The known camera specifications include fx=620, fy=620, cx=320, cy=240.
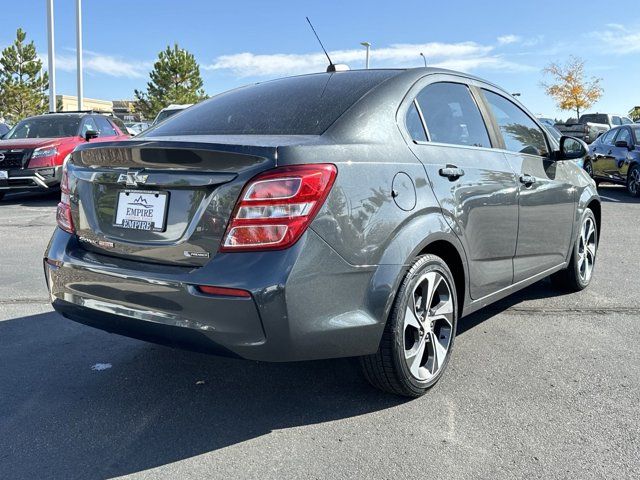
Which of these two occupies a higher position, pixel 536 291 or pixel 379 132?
pixel 379 132

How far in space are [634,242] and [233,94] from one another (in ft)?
19.8

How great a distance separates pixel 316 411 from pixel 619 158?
12.2 meters

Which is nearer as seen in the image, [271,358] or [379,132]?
[271,358]

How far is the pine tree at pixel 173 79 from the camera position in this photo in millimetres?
52031

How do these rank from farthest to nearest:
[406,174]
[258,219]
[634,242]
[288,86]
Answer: [634,242] < [288,86] < [406,174] < [258,219]

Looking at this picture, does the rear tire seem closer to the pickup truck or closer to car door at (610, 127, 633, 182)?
car door at (610, 127, 633, 182)

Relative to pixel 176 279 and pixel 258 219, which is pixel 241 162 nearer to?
pixel 258 219

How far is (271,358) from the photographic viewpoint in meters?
2.54

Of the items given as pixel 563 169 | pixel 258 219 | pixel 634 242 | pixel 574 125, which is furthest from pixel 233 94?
pixel 574 125

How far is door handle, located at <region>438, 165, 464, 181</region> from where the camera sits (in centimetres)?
317

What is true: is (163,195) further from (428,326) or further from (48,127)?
(48,127)

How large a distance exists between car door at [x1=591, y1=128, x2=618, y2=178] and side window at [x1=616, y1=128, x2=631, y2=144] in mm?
187

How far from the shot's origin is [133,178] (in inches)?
108

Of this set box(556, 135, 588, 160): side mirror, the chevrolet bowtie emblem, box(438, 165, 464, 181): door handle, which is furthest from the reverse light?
box(556, 135, 588, 160): side mirror
